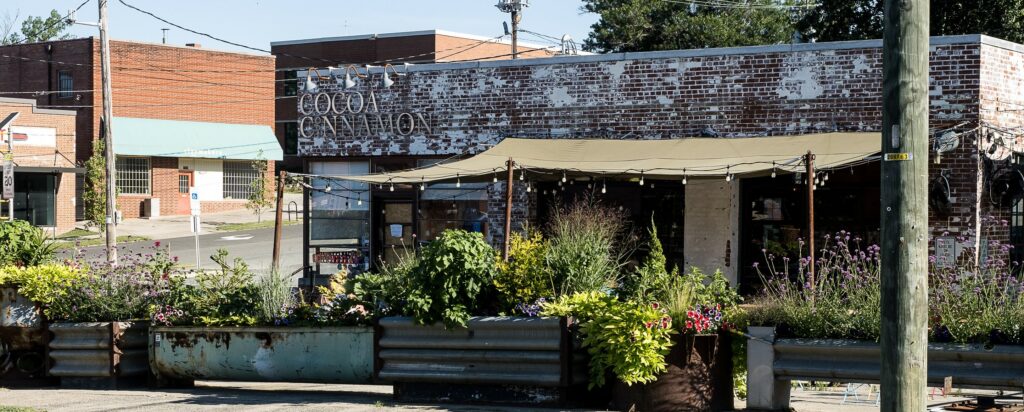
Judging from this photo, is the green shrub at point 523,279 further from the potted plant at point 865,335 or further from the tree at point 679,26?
the tree at point 679,26

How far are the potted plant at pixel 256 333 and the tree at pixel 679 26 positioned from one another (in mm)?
37496

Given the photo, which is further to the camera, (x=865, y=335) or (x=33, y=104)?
(x=33, y=104)

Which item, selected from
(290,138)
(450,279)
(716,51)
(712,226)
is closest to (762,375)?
(450,279)

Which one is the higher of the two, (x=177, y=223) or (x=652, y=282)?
(x=652, y=282)

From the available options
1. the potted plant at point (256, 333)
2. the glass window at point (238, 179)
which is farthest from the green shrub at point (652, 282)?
the glass window at point (238, 179)

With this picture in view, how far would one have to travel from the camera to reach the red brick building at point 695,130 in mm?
16422

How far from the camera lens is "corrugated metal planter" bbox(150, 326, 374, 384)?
36.0ft

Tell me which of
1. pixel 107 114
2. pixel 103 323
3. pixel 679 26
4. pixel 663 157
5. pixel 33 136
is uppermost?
pixel 679 26

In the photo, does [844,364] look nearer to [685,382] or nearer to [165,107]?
[685,382]

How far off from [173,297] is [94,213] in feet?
110

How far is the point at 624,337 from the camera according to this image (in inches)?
366

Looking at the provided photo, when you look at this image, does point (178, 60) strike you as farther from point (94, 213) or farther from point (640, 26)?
point (640, 26)

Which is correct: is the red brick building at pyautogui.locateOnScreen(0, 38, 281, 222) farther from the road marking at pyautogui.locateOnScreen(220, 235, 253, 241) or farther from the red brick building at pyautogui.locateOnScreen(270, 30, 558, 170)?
the road marking at pyautogui.locateOnScreen(220, 235, 253, 241)

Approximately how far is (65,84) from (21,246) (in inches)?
1475
